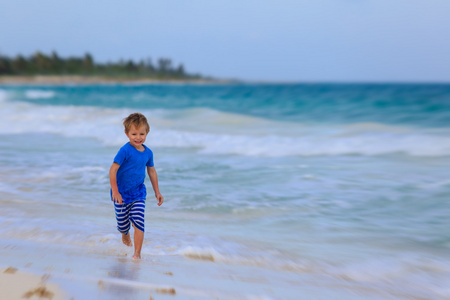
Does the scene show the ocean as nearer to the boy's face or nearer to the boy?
the boy

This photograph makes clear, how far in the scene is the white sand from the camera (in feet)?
6.92

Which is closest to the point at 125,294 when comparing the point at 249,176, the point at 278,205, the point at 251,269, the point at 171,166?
the point at 251,269

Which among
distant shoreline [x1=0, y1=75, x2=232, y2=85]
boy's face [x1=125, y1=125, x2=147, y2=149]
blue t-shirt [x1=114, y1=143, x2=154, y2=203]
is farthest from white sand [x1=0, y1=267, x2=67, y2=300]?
distant shoreline [x1=0, y1=75, x2=232, y2=85]

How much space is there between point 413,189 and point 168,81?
492 ft

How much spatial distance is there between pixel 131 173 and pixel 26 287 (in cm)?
101

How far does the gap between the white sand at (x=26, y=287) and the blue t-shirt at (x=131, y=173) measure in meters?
0.80

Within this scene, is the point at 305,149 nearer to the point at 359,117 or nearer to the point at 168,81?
the point at 359,117

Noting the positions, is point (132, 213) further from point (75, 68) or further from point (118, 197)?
point (75, 68)

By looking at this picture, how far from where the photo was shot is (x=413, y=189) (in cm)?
583

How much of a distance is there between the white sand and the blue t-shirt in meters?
0.80

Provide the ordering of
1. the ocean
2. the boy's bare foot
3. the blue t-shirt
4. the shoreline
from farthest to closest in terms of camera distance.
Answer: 1. the shoreline
2. the boy's bare foot
3. the blue t-shirt
4. the ocean

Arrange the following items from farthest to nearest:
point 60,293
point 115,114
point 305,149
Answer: point 115,114
point 305,149
point 60,293

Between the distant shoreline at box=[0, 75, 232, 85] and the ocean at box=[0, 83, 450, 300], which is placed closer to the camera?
the ocean at box=[0, 83, 450, 300]

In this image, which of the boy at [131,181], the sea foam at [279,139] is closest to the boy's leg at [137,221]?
the boy at [131,181]
